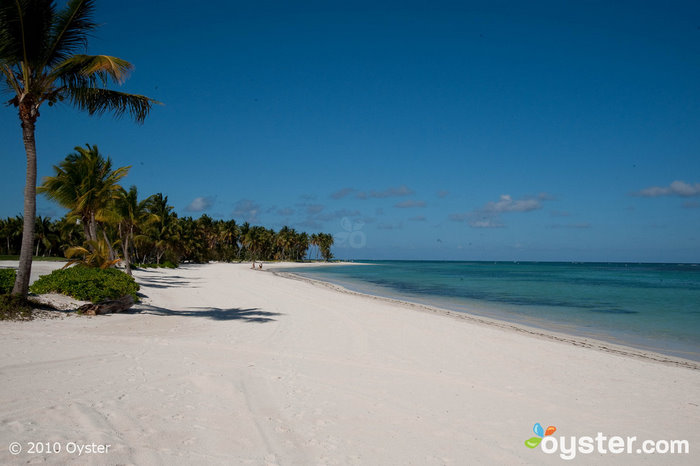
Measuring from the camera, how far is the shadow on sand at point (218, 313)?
473 inches

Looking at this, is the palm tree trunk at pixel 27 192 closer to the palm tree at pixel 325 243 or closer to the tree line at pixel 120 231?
the tree line at pixel 120 231

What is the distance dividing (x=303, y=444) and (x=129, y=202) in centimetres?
3026

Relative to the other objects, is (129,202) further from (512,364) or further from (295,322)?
(512,364)

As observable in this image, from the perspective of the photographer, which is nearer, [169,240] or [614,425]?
[614,425]

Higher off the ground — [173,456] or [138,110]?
[138,110]

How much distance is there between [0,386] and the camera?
4.78 meters

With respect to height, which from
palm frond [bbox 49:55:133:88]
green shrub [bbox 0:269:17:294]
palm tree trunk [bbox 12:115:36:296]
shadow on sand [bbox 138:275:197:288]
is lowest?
shadow on sand [bbox 138:275:197:288]

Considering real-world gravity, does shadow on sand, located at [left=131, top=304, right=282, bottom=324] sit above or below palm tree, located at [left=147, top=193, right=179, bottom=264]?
below

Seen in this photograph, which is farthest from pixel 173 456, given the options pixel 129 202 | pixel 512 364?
pixel 129 202

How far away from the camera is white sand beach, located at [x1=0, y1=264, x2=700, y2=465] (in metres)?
3.87

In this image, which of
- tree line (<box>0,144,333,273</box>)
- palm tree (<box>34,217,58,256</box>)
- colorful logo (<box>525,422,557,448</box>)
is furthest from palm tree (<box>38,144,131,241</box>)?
palm tree (<box>34,217,58,256</box>)

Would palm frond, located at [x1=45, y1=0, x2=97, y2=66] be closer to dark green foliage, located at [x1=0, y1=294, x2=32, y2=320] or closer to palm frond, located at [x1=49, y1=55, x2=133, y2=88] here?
palm frond, located at [x1=49, y1=55, x2=133, y2=88]

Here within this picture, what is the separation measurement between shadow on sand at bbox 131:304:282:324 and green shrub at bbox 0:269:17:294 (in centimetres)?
302

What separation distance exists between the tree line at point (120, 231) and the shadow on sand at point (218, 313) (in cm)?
398
